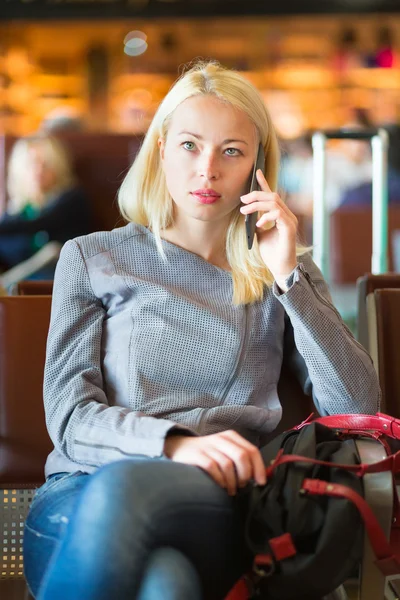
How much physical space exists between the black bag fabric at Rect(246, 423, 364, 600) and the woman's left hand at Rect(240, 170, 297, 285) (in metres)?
0.40

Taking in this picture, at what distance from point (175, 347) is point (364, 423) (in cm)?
33

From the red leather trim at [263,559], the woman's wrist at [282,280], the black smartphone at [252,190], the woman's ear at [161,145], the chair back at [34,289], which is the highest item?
the woman's ear at [161,145]

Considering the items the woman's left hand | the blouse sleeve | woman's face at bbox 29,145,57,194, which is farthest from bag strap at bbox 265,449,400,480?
woman's face at bbox 29,145,57,194

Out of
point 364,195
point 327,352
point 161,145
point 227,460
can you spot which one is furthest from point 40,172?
point 227,460

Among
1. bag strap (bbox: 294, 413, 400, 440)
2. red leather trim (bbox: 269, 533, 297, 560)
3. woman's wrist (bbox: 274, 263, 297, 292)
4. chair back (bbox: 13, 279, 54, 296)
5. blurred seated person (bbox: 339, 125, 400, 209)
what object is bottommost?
red leather trim (bbox: 269, 533, 297, 560)

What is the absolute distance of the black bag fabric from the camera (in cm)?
124

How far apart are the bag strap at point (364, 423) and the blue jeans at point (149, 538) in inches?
11.1

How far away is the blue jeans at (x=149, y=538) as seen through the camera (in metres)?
1.11

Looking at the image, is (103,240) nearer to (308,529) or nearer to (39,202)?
(308,529)

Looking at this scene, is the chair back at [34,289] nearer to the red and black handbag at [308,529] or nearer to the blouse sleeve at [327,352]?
the blouse sleeve at [327,352]

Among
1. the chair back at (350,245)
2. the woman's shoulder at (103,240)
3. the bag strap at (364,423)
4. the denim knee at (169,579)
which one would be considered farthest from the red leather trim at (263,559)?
the chair back at (350,245)

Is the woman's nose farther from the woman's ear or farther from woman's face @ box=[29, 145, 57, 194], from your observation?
woman's face @ box=[29, 145, 57, 194]

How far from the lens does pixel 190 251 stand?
1.69 metres

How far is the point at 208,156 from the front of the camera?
1588 mm
